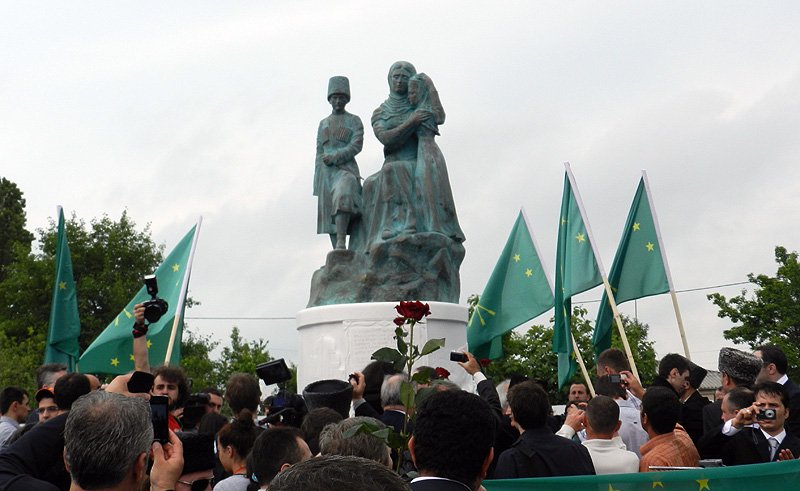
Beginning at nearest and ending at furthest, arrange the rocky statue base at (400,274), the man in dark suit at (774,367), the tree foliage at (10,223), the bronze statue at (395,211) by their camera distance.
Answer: the man in dark suit at (774,367) → the rocky statue base at (400,274) → the bronze statue at (395,211) → the tree foliage at (10,223)

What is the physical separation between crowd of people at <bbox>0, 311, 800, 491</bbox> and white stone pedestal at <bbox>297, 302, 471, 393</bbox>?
302 inches

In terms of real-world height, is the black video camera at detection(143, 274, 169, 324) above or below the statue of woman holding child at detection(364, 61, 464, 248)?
below

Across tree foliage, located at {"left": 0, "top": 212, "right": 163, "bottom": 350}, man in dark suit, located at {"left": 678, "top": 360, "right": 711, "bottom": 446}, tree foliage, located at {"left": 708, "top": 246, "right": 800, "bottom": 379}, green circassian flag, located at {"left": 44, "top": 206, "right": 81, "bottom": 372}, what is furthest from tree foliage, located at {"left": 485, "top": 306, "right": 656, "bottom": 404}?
man in dark suit, located at {"left": 678, "top": 360, "right": 711, "bottom": 446}

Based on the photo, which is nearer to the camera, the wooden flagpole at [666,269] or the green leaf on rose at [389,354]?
the green leaf on rose at [389,354]

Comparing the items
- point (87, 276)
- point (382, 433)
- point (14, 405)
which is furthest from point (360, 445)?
point (87, 276)

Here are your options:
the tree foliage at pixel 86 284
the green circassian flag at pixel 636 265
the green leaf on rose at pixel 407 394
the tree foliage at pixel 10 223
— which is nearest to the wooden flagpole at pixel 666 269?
the green circassian flag at pixel 636 265

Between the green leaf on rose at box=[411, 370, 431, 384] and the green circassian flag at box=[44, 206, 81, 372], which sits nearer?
the green leaf on rose at box=[411, 370, 431, 384]

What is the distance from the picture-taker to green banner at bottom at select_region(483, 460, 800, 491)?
5113 millimetres

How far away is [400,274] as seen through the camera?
17.6m

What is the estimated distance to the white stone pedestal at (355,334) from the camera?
55.0 ft

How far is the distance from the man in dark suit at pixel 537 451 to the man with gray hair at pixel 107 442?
2629mm

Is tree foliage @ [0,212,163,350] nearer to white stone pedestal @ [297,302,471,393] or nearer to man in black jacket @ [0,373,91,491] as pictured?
white stone pedestal @ [297,302,471,393]

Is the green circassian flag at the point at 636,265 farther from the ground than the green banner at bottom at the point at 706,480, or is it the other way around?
the green circassian flag at the point at 636,265

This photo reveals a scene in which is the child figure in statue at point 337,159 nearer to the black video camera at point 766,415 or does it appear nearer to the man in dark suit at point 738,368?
the man in dark suit at point 738,368
